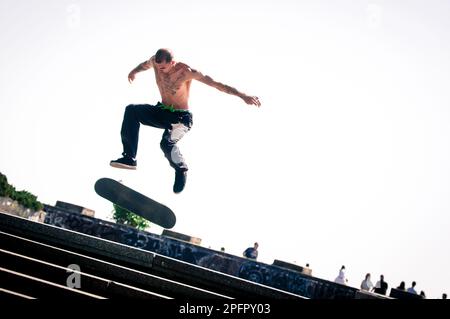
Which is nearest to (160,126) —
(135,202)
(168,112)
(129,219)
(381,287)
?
(168,112)

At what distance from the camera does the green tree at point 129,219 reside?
40531mm

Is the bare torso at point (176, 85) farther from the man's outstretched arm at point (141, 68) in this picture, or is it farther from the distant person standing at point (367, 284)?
the distant person standing at point (367, 284)

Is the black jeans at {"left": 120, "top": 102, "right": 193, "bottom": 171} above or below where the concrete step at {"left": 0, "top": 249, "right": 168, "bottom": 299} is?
above

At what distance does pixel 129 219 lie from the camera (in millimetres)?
41875

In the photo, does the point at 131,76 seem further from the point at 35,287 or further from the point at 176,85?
the point at 35,287

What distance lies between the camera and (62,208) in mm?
15297

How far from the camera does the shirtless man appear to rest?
642 cm

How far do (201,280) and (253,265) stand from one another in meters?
7.52

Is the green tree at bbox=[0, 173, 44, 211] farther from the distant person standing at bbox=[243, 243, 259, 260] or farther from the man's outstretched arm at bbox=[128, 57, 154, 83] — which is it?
the man's outstretched arm at bbox=[128, 57, 154, 83]

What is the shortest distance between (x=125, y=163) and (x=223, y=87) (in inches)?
89.0

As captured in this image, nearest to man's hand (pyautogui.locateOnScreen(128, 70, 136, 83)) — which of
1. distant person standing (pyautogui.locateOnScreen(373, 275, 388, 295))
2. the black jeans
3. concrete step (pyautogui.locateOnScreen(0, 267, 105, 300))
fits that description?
the black jeans

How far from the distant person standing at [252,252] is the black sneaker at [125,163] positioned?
806 cm
